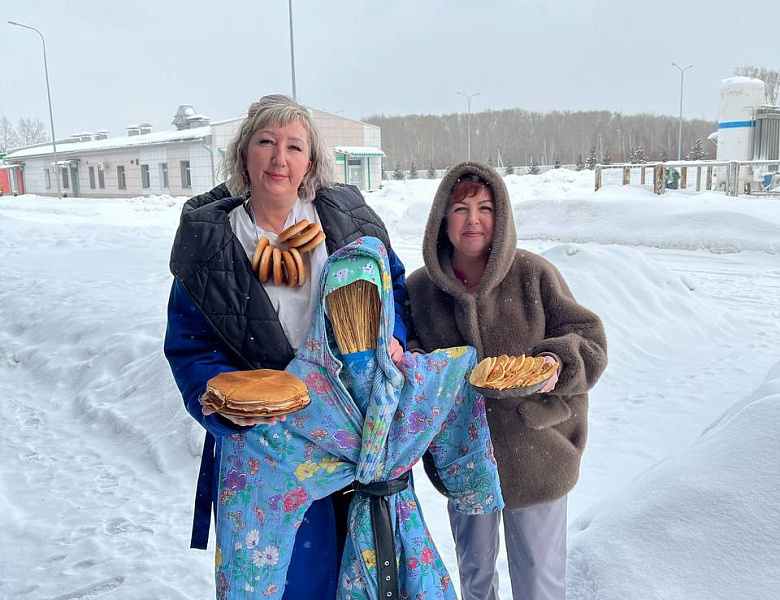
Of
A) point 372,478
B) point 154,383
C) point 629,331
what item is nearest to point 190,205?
point 372,478

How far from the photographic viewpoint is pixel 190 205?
2.18 meters

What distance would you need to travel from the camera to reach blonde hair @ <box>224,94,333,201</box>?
2.07 metres

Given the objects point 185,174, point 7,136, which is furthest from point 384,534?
point 7,136

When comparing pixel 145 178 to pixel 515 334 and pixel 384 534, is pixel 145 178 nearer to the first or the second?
pixel 515 334

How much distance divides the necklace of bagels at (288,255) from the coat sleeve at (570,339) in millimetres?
763

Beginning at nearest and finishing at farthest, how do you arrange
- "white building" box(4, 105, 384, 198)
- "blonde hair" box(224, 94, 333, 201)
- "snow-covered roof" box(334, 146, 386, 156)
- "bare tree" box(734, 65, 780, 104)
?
"blonde hair" box(224, 94, 333, 201) < "white building" box(4, 105, 384, 198) < "snow-covered roof" box(334, 146, 386, 156) < "bare tree" box(734, 65, 780, 104)

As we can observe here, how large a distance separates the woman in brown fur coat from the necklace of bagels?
46 centimetres

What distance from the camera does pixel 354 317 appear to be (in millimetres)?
1907

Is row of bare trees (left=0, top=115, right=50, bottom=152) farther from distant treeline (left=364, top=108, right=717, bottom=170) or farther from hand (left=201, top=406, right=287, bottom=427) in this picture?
hand (left=201, top=406, right=287, bottom=427)

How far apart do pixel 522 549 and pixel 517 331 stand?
0.72m

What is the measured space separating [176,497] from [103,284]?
5.38m

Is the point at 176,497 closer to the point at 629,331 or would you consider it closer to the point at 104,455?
the point at 104,455

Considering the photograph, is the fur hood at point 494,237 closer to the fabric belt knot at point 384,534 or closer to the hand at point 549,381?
the hand at point 549,381

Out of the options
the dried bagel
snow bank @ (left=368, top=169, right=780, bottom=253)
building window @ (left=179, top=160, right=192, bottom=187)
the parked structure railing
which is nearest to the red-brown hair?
the dried bagel
